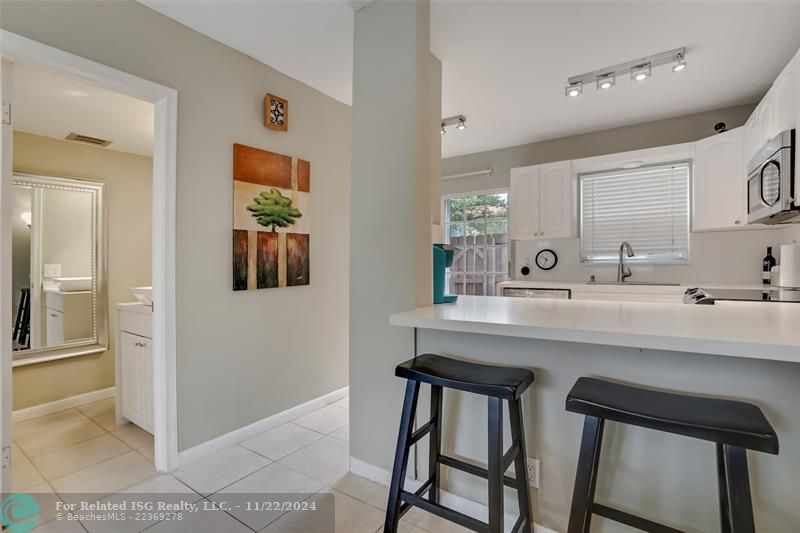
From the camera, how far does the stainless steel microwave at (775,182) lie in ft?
6.93

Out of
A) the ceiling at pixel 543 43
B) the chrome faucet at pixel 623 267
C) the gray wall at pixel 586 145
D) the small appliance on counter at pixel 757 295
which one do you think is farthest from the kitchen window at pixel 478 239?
the small appliance on counter at pixel 757 295

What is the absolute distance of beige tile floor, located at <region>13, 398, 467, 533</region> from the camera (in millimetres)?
1676

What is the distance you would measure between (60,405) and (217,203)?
7.92ft

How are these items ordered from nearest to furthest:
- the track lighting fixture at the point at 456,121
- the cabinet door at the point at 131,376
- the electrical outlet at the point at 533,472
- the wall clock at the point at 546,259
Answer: the electrical outlet at the point at 533,472
the cabinet door at the point at 131,376
the track lighting fixture at the point at 456,121
the wall clock at the point at 546,259

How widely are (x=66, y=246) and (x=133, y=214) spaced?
600 mm

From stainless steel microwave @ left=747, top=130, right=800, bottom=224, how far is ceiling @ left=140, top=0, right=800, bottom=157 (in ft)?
2.19

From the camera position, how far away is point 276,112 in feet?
8.73

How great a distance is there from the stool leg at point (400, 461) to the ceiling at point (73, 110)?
8.83 ft

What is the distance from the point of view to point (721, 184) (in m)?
3.19

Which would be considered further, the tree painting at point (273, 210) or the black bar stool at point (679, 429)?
the tree painting at point (273, 210)

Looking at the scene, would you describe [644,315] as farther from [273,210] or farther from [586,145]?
[586,145]

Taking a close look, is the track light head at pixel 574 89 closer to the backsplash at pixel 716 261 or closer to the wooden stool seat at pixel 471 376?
the backsplash at pixel 716 261

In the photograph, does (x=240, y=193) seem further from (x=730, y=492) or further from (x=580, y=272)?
(x=580, y=272)

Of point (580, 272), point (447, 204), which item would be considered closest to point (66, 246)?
point (447, 204)
